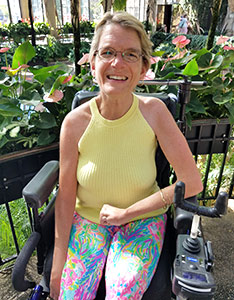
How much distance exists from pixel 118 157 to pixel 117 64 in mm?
372

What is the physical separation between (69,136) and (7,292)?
1.02 meters

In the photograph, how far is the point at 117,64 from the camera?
1.02 m

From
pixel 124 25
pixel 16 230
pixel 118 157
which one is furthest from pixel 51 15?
pixel 118 157

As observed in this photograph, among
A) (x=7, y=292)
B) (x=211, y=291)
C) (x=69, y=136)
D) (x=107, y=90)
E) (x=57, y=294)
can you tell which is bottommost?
(x=7, y=292)

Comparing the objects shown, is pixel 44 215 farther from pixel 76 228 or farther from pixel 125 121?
pixel 125 121

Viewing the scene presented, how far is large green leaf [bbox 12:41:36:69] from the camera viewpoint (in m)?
1.52

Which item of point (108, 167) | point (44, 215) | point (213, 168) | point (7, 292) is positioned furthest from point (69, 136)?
point (213, 168)

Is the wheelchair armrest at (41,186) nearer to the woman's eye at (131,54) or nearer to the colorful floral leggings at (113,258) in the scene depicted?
the colorful floral leggings at (113,258)

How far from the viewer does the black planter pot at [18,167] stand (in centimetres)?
136

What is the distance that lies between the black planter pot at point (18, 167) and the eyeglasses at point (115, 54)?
0.63 m

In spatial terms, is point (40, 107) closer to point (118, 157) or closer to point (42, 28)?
point (118, 157)

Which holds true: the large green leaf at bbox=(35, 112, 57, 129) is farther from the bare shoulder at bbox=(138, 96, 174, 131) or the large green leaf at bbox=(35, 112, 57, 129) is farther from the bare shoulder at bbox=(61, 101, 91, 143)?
the bare shoulder at bbox=(138, 96, 174, 131)

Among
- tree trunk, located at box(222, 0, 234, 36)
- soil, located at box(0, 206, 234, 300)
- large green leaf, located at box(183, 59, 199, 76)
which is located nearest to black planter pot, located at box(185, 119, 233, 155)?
large green leaf, located at box(183, 59, 199, 76)

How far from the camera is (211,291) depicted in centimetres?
77
